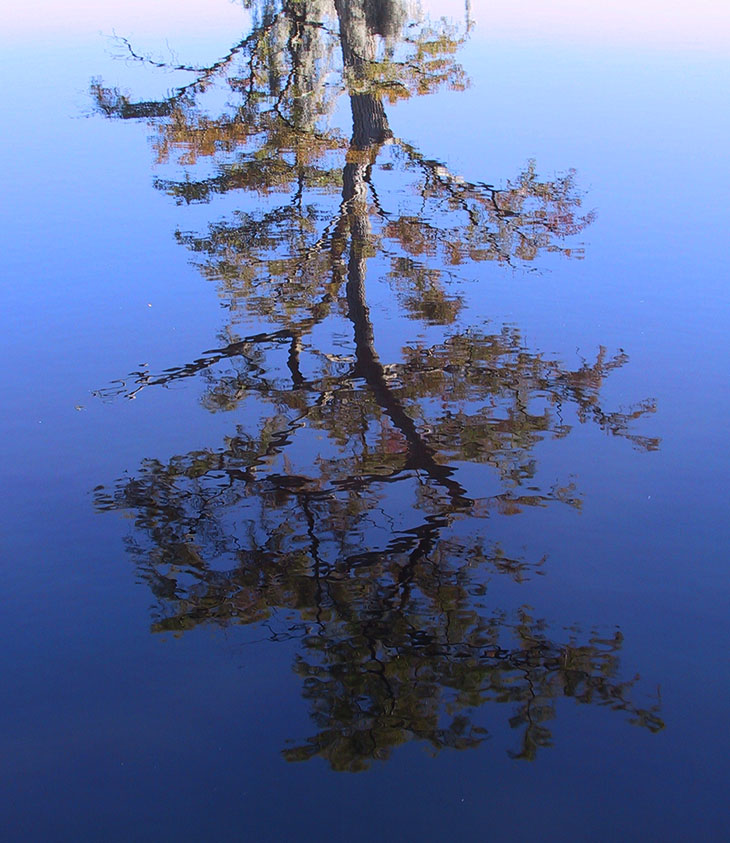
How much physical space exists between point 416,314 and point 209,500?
2.39 metres

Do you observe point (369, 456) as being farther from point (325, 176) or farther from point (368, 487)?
point (325, 176)

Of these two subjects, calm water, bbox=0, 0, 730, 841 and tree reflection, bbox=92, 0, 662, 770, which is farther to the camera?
tree reflection, bbox=92, 0, 662, 770

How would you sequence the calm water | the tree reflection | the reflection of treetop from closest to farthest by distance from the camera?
the calm water
the tree reflection
the reflection of treetop

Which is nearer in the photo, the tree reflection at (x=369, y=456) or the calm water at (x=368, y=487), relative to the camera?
the calm water at (x=368, y=487)

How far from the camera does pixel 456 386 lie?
5.46 meters

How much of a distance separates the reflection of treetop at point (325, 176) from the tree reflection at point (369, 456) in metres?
0.03

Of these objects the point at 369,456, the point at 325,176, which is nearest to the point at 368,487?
the point at 369,456

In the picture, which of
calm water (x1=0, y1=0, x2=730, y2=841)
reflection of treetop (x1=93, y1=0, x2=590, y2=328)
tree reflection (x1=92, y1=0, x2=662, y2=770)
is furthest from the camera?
reflection of treetop (x1=93, y1=0, x2=590, y2=328)

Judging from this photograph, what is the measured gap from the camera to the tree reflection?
11.7 feet

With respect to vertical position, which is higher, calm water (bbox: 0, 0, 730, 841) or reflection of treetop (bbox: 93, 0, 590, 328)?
reflection of treetop (bbox: 93, 0, 590, 328)

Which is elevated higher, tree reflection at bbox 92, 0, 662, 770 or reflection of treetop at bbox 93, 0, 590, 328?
reflection of treetop at bbox 93, 0, 590, 328

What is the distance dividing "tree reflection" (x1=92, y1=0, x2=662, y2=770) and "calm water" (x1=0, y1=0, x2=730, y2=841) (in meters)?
0.02

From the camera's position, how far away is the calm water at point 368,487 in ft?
10.5

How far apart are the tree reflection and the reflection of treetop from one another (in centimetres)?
3
